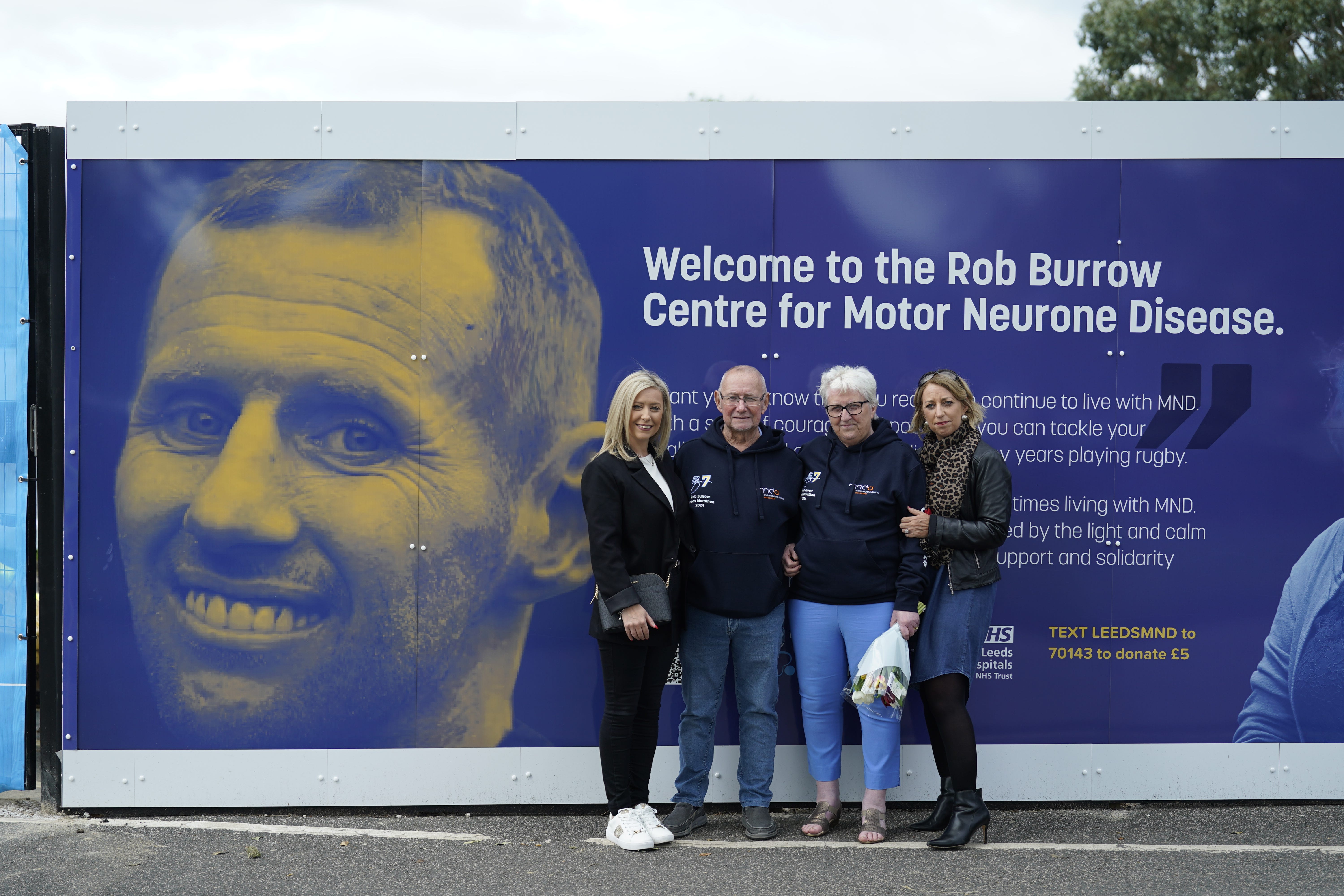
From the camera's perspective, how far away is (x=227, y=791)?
12.6 feet

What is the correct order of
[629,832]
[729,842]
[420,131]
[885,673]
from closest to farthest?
[885,673] < [629,832] < [729,842] < [420,131]

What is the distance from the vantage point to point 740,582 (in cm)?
349

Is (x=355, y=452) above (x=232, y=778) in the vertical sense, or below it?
above

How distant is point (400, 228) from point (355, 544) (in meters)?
1.25

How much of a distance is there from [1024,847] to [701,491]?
1738mm

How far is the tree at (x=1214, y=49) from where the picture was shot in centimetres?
1216

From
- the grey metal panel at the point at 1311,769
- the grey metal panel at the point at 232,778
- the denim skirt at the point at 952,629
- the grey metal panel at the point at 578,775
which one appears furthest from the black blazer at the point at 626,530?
the grey metal panel at the point at 1311,769

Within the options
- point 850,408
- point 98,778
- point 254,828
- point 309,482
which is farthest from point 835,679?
point 98,778

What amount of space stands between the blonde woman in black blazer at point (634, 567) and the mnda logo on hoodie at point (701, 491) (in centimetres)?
4

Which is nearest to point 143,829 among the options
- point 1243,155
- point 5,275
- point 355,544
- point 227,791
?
point 227,791

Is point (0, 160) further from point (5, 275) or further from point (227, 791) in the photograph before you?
point (227, 791)

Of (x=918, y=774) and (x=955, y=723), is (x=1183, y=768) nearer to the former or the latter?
(x=918, y=774)

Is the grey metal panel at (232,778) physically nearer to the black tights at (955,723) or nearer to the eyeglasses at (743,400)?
the eyeglasses at (743,400)

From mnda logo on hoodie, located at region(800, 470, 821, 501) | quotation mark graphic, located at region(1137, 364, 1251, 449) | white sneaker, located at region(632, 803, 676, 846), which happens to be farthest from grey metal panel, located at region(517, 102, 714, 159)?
white sneaker, located at region(632, 803, 676, 846)
